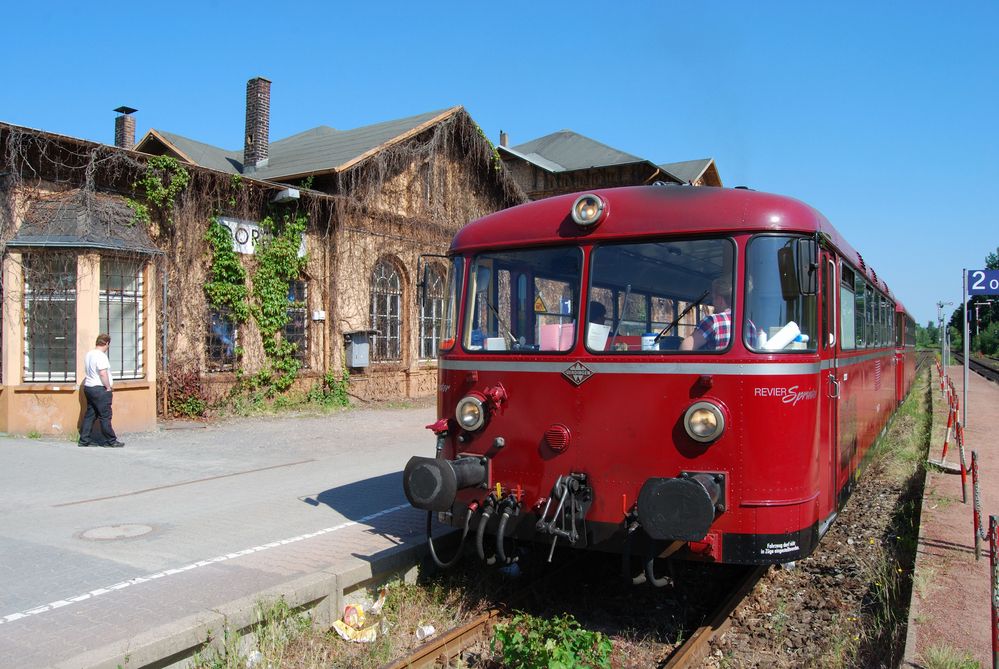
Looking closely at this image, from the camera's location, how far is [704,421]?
16.2 feet

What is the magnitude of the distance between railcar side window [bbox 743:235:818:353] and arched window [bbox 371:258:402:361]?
13929 millimetres

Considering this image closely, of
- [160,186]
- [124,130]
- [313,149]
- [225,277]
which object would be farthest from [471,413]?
[124,130]

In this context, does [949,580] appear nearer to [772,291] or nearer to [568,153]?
[772,291]

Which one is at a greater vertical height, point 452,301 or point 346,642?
point 452,301

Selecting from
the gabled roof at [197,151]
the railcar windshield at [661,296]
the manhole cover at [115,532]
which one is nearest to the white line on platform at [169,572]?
the manhole cover at [115,532]

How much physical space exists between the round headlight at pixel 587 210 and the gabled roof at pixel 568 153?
2872 cm

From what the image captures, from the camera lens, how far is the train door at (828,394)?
5.44 metres

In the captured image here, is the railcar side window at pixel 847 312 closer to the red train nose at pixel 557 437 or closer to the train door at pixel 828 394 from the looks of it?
the train door at pixel 828 394

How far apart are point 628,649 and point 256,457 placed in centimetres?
731

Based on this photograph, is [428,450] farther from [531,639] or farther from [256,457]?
[531,639]

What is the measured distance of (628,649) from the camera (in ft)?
17.7

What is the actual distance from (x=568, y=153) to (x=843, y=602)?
110ft

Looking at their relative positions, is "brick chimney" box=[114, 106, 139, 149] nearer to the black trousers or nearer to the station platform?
the black trousers

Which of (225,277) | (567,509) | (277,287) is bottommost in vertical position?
(567,509)
